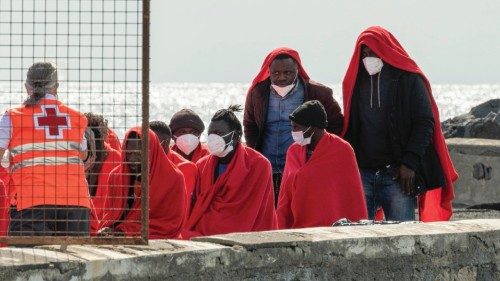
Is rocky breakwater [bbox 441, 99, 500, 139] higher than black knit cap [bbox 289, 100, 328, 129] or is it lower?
lower

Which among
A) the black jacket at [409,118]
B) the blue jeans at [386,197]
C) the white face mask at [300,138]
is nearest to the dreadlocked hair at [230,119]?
the white face mask at [300,138]

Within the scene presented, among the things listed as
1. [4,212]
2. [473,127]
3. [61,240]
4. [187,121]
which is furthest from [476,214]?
[61,240]

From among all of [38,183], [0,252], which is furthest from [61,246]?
[38,183]

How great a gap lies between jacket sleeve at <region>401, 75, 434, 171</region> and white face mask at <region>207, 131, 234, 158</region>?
1.12 m

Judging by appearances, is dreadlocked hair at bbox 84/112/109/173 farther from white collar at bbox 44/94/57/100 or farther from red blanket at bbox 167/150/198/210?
red blanket at bbox 167/150/198/210

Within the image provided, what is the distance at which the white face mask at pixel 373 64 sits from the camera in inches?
448

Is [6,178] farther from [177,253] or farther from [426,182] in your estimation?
[177,253]

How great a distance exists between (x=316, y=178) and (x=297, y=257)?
3.20m

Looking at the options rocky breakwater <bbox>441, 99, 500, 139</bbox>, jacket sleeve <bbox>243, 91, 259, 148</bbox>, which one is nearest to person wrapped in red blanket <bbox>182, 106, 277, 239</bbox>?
jacket sleeve <bbox>243, 91, 259, 148</bbox>

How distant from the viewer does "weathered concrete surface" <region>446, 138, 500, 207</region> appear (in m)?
16.5

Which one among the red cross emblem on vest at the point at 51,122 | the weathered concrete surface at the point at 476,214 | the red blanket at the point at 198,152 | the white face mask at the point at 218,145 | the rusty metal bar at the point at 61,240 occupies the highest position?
the red cross emblem on vest at the point at 51,122

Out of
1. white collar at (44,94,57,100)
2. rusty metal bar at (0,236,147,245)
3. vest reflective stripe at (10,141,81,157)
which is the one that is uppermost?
white collar at (44,94,57,100)

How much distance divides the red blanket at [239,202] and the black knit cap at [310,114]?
0.36 m

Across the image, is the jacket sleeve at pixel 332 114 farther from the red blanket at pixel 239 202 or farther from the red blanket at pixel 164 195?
the red blanket at pixel 164 195
